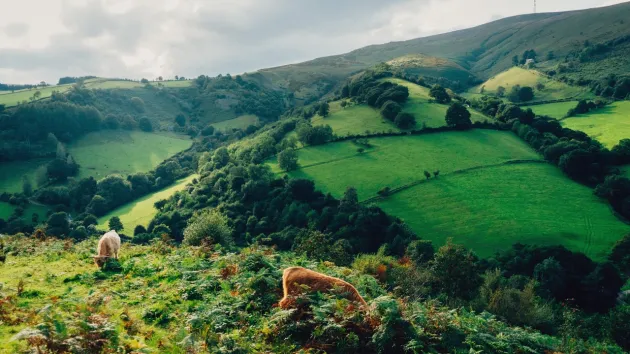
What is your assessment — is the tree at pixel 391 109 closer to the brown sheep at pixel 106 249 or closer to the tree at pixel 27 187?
the brown sheep at pixel 106 249

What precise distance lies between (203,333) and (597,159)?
3529 inches

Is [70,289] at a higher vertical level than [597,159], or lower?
higher

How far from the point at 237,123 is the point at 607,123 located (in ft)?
445

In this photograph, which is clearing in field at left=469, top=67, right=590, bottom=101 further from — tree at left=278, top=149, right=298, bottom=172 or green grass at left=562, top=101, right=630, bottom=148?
tree at left=278, top=149, right=298, bottom=172

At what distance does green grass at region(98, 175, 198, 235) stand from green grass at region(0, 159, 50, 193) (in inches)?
1164

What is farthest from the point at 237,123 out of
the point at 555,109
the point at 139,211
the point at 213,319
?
the point at 213,319

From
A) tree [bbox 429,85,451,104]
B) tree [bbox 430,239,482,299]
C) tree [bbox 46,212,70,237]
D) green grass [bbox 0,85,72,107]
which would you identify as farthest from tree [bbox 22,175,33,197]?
tree [bbox 429,85,451,104]

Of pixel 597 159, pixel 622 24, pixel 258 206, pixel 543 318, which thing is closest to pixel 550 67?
pixel 622 24

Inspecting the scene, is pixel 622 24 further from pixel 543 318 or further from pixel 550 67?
pixel 543 318

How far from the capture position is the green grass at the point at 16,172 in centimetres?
11211

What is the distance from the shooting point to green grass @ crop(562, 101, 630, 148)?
9369 centimetres

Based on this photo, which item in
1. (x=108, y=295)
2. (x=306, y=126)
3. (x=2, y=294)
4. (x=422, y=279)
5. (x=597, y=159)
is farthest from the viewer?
(x=306, y=126)

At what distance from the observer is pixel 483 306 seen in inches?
1091

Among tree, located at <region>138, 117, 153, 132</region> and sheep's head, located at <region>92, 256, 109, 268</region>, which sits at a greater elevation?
tree, located at <region>138, 117, 153, 132</region>
